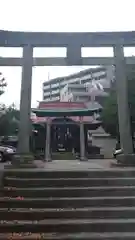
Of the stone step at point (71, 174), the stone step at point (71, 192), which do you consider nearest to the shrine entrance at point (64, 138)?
the stone step at point (71, 174)

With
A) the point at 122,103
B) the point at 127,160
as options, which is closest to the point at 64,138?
the point at 122,103

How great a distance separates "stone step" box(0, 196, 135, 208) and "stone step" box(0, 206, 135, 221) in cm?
25

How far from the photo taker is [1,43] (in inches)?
410

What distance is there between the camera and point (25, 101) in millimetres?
10070

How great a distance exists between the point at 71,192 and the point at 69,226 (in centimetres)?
129

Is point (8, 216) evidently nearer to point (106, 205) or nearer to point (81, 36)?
point (106, 205)

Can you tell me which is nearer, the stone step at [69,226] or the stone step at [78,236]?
the stone step at [78,236]

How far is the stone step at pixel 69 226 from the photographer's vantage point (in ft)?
17.7

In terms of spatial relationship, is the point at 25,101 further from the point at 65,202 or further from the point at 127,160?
the point at 65,202

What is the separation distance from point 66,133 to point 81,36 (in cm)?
1514

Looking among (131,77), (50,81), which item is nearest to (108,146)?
(131,77)

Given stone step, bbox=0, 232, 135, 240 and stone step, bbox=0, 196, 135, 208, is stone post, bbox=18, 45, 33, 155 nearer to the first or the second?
stone step, bbox=0, 196, 135, 208

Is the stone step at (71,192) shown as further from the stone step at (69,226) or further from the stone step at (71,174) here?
the stone step at (69,226)

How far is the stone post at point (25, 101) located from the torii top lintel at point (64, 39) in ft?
1.03
